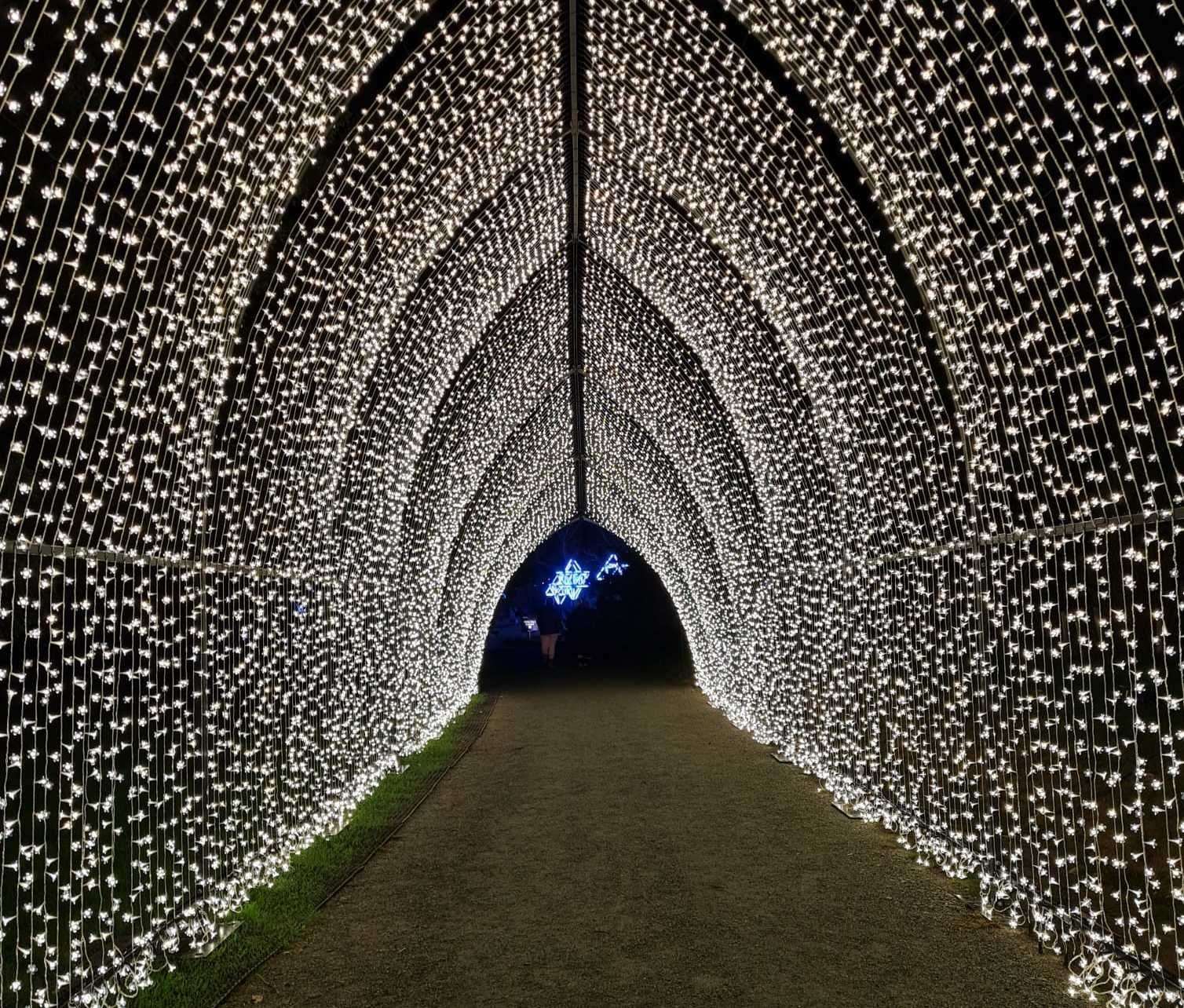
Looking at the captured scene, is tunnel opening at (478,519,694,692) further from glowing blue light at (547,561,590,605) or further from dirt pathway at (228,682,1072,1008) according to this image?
dirt pathway at (228,682,1072,1008)

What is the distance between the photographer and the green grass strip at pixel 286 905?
15.8 ft

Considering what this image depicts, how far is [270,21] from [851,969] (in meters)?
5.22

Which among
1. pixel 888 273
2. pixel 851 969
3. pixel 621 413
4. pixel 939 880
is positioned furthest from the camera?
pixel 621 413

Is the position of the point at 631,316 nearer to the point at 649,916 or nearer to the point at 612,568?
the point at 649,916

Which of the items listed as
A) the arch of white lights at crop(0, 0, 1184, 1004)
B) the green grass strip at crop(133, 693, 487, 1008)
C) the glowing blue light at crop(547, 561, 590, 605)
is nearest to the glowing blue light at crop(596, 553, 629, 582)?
the glowing blue light at crop(547, 561, 590, 605)

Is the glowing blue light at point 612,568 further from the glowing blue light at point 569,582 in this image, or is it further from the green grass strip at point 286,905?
the green grass strip at point 286,905

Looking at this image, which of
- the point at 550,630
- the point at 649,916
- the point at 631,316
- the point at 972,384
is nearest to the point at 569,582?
the point at 550,630

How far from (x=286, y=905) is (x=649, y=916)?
207 cm

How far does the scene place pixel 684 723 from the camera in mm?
15141

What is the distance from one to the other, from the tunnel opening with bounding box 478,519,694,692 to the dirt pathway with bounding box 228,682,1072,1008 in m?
14.3

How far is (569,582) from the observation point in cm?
3284

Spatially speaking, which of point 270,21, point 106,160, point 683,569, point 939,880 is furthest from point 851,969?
point 683,569

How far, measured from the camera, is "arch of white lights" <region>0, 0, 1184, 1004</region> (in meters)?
4.52

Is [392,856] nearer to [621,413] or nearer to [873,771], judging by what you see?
[873,771]
